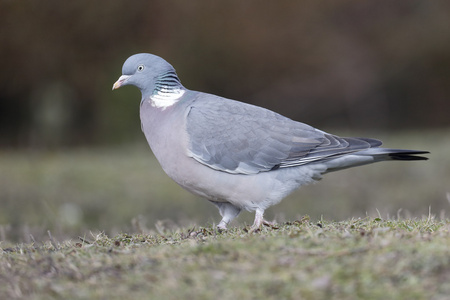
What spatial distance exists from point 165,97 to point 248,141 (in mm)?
868

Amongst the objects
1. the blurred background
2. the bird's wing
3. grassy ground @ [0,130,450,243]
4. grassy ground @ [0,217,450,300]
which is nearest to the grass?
grassy ground @ [0,217,450,300]

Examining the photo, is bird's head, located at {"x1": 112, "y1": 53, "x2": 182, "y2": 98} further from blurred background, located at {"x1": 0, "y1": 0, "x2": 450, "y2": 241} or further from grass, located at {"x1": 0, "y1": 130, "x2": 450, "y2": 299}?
blurred background, located at {"x1": 0, "y1": 0, "x2": 450, "y2": 241}

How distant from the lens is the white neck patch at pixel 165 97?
5906 millimetres

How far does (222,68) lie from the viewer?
59.4 feet

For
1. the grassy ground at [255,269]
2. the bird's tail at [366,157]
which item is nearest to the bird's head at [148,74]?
the bird's tail at [366,157]

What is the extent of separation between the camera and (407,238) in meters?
4.04

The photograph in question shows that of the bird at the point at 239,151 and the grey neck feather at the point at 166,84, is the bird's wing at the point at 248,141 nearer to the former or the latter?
the bird at the point at 239,151

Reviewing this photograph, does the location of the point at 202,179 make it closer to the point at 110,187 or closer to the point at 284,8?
the point at 110,187

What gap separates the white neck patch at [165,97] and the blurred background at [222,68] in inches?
197

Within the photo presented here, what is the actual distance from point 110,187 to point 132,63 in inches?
170

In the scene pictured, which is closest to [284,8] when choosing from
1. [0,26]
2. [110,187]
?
[0,26]

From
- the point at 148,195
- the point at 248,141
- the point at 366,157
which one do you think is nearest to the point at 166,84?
the point at 248,141

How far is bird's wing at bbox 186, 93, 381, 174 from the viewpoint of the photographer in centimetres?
556

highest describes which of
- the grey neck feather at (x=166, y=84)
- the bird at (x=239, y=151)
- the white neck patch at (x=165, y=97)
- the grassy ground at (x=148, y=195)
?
the grey neck feather at (x=166, y=84)
